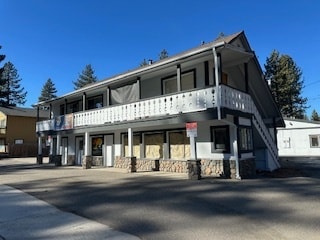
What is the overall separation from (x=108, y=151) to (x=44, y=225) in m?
14.7

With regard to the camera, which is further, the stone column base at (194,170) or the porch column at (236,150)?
the porch column at (236,150)

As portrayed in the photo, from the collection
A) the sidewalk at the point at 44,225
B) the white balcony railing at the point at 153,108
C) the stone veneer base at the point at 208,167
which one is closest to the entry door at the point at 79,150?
the white balcony railing at the point at 153,108

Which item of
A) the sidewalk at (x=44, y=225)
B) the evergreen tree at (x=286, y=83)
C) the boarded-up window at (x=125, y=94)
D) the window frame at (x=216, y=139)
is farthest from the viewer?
the evergreen tree at (x=286, y=83)

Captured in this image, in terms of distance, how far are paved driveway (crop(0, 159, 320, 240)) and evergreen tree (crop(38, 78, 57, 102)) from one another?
7343 centimetres

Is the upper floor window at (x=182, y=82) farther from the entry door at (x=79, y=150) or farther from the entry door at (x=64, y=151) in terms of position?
the entry door at (x=64, y=151)

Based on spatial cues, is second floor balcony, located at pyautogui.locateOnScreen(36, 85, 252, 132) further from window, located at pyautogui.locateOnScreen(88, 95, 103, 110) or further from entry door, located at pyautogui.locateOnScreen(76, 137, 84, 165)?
entry door, located at pyautogui.locateOnScreen(76, 137, 84, 165)

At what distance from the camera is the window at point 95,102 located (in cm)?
2218

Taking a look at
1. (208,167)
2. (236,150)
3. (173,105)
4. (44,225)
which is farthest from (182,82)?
(44,225)

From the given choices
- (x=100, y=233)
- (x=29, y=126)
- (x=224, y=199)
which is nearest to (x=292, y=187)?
(x=224, y=199)

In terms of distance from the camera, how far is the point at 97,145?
2214cm

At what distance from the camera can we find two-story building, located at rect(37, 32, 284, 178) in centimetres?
1302

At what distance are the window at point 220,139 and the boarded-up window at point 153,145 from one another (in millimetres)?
3538

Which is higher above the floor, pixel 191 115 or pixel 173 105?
pixel 173 105

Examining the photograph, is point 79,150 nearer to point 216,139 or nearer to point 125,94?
point 125,94
